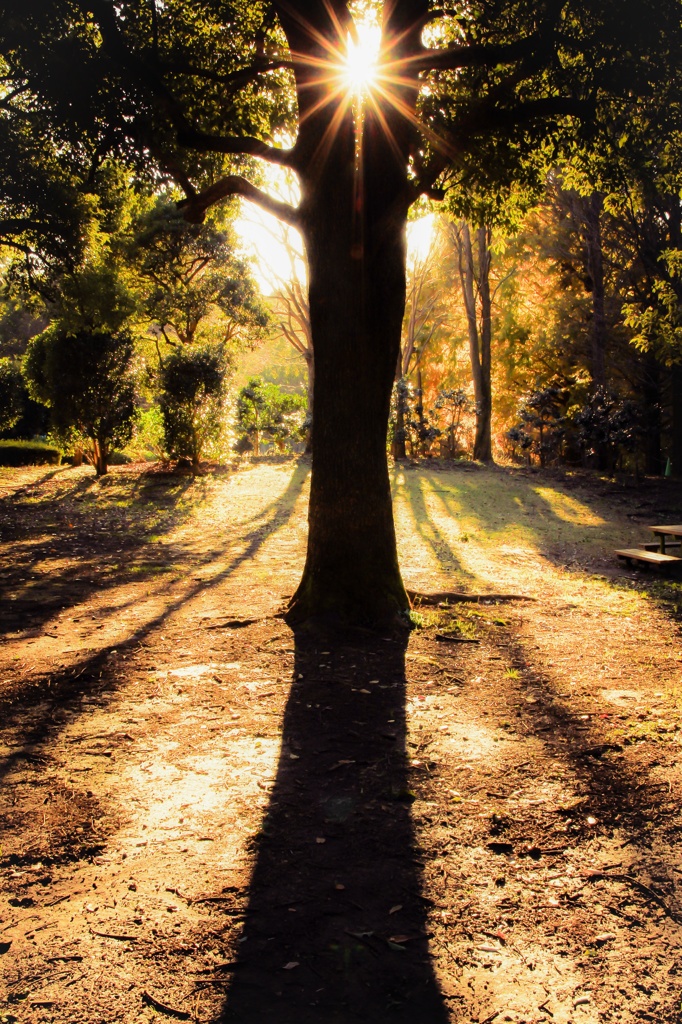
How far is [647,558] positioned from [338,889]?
7.47m

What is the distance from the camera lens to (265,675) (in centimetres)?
558

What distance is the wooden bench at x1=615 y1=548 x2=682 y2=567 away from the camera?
9.32 metres

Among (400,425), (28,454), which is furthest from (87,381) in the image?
(400,425)

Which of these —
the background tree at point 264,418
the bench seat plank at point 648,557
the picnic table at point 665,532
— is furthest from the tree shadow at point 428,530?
the background tree at point 264,418

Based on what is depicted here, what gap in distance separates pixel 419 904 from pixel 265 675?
2.71m

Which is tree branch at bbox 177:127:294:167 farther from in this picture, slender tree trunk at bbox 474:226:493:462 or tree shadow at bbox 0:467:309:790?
slender tree trunk at bbox 474:226:493:462

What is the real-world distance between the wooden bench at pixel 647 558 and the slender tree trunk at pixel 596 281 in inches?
440

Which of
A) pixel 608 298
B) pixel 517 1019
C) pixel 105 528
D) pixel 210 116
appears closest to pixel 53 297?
pixel 105 528

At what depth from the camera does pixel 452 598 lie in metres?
7.86

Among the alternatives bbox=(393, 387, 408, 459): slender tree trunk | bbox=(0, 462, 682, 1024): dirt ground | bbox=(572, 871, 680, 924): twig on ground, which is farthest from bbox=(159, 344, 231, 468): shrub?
bbox=(572, 871, 680, 924): twig on ground

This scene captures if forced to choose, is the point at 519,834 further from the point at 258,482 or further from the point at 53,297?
the point at 53,297

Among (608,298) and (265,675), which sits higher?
(608,298)

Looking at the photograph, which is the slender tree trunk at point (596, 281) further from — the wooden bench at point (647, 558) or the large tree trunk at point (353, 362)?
the large tree trunk at point (353, 362)

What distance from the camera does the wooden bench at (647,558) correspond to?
9.32 m
